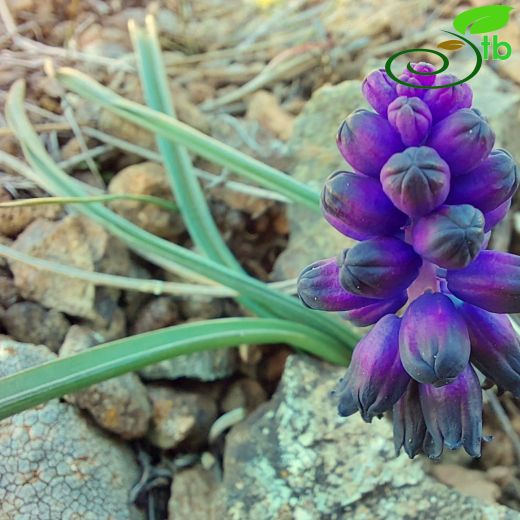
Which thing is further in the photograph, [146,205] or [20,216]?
[146,205]

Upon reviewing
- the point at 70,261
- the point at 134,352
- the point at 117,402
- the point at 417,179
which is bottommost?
the point at 117,402

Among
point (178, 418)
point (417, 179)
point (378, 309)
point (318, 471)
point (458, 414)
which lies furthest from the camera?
point (178, 418)

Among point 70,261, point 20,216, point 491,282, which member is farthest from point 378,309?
point 20,216

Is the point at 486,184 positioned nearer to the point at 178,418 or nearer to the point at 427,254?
the point at 427,254

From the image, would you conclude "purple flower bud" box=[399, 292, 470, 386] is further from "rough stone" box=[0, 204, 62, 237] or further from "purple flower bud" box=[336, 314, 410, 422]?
"rough stone" box=[0, 204, 62, 237]

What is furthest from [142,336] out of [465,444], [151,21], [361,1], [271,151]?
[361,1]

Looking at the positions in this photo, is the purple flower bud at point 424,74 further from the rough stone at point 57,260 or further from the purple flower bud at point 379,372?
the rough stone at point 57,260

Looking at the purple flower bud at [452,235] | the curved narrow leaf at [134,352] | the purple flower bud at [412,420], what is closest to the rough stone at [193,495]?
the curved narrow leaf at [134,352]
